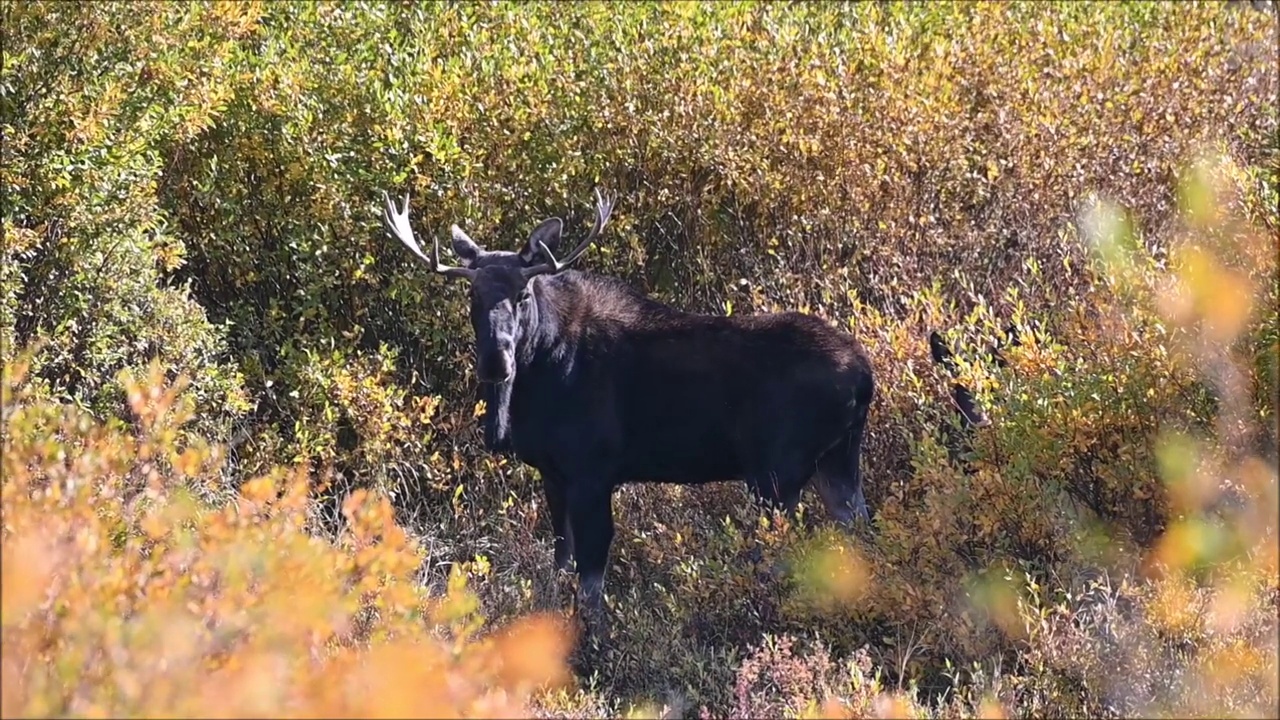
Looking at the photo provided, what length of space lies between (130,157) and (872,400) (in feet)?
13.5

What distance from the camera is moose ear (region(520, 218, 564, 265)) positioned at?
8.90 meters

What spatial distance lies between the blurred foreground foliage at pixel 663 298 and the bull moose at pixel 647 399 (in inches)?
15.3

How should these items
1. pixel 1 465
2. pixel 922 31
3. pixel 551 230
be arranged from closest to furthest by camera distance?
pixel 1 465 < pixel 551 230 < pixel 922 31

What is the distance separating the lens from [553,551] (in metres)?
9.43

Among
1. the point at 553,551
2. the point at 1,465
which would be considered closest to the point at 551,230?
the point at 553,551

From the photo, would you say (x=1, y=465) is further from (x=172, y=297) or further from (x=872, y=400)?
(x=872, y=400)

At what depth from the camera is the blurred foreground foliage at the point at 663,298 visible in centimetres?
550

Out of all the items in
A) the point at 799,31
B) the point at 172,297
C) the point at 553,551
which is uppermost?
the point at 799,31

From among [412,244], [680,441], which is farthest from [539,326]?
[680,441]

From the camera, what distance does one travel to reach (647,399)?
29.6ft

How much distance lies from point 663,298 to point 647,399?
216 centimetres

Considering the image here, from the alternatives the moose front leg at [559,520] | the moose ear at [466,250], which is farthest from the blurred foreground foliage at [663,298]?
the moose ear at [466,250]

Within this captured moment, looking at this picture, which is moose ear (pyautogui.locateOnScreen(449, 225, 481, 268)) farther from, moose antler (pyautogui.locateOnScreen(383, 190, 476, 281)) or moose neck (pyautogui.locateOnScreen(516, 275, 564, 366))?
moose neck (pyautogui.locateOnScreen(516, 275, 564, 366))

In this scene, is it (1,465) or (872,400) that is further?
(872,400)
